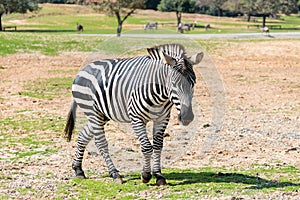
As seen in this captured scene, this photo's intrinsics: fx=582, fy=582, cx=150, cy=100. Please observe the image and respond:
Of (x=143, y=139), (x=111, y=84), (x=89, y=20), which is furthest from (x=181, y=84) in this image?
(x=89, y=20)

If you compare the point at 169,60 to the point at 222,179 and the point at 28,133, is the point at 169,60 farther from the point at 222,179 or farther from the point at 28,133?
the point at 28,133

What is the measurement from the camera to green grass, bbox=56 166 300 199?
25.1ft

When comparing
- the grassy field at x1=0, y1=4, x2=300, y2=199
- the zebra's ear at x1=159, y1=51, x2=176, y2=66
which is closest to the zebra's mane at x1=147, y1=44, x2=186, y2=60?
the zebra's ear at x1=159, y1=51, x2=176, y2=66

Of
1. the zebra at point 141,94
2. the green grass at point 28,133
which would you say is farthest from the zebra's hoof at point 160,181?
the green grass at point 28,133

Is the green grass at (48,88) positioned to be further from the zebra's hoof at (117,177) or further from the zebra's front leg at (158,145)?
the zebra's front leg at (158,145)

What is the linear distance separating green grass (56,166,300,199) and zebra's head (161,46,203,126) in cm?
104

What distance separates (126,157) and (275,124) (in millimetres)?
4377

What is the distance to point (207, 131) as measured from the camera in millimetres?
12211

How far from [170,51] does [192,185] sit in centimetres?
187

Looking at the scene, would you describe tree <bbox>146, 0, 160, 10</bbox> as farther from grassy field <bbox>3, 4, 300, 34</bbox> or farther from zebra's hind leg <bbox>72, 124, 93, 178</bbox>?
zebra's hind leg <bbox>72, 124, 93, 178</bbox>

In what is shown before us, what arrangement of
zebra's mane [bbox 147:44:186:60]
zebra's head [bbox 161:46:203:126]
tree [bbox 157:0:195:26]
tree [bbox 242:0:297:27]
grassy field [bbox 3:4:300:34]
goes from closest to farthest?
zebra's head [bbox 161:46:203:126], zebra's mane [bbox 147:44:186:60], grassy field [bbox 3:4:300:34], tree [bbox 242:0:297:27], tree [bbox 157:0:195:26]

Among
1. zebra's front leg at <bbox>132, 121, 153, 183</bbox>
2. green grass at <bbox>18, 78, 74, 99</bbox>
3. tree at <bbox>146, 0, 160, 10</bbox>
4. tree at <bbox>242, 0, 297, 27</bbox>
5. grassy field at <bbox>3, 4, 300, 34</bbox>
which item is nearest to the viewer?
zebra's front leg at <bbox>132, 121, 153, 183</bbox>

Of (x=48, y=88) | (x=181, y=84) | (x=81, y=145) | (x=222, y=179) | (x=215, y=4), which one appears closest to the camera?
(x=181, y=84)

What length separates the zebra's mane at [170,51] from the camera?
761 cm
